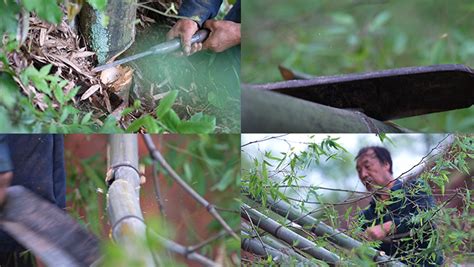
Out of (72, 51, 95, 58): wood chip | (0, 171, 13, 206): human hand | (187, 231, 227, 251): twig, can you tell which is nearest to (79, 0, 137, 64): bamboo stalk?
(72, 51, 95, 58): wood chip

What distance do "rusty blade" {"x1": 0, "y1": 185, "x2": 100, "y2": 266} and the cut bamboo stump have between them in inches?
2.1

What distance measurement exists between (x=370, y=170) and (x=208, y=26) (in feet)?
1.25

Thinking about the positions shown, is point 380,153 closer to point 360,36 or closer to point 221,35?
Result: point 221,35

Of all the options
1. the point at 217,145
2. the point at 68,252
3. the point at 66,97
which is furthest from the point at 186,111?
the point at 68,252

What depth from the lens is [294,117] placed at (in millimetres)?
1018

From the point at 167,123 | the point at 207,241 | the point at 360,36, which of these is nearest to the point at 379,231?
the point at 207,241

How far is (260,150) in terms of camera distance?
4.17ft

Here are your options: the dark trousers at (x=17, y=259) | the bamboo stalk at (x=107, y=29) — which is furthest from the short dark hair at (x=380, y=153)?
the dark trousers at (x=17, y=259)

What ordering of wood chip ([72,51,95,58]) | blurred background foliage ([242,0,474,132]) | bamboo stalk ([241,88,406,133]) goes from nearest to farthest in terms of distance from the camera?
1. bamboo stalk ([241,88,406,133])
2. wood chip ([72,51,95,58])
3. blurred background foliage ([242,0,474,132])

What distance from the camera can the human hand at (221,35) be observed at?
1276mm

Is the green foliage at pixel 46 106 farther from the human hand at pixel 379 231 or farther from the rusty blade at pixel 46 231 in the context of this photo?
the human hand at pixel 379 231

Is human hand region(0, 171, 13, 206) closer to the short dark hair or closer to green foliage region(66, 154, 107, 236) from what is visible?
green foliage region(66, 154, 107, 236)

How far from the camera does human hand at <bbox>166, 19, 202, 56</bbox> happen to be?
1.28m

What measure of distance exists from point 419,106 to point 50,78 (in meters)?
0.61
